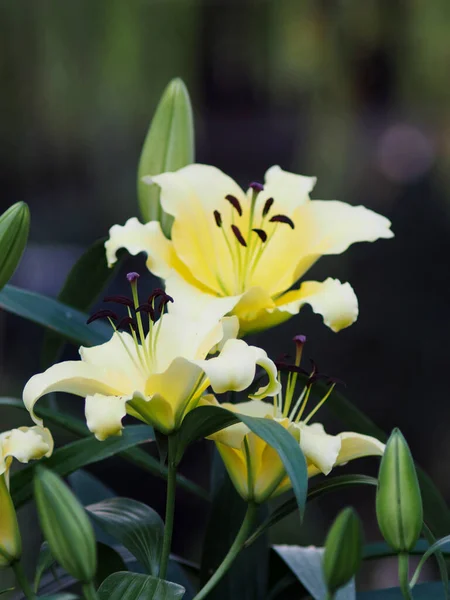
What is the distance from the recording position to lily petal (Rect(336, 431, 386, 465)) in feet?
0.92

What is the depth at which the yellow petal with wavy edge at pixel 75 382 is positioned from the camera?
26 centimetres

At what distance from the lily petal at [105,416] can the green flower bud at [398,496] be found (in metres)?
0.08

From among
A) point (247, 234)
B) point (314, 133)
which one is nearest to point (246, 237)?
point (247, 234)

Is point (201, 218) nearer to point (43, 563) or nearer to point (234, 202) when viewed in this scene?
point (234, 202)

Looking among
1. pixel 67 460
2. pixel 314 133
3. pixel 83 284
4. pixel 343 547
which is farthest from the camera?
pixel 314 133

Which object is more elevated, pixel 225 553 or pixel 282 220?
pixel 282 220

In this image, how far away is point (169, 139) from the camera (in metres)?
0.40

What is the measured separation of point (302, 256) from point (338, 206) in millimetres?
30

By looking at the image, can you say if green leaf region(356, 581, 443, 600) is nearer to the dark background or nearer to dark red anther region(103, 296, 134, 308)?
dark red anther region(103, 296, 134, 308)

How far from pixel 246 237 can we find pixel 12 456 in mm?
159

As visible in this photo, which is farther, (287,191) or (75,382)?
(287,191)

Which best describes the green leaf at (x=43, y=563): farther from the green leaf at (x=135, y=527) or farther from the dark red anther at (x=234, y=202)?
the dark red anther at (x=234, y=202)

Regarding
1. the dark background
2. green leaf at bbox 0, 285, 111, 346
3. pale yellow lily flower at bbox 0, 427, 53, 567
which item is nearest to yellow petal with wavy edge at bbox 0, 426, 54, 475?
pale yellow lily flower at bbox 0, 427, 53, 567

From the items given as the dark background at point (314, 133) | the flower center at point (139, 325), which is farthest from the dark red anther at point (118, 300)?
the dark background at point (314, 133)
